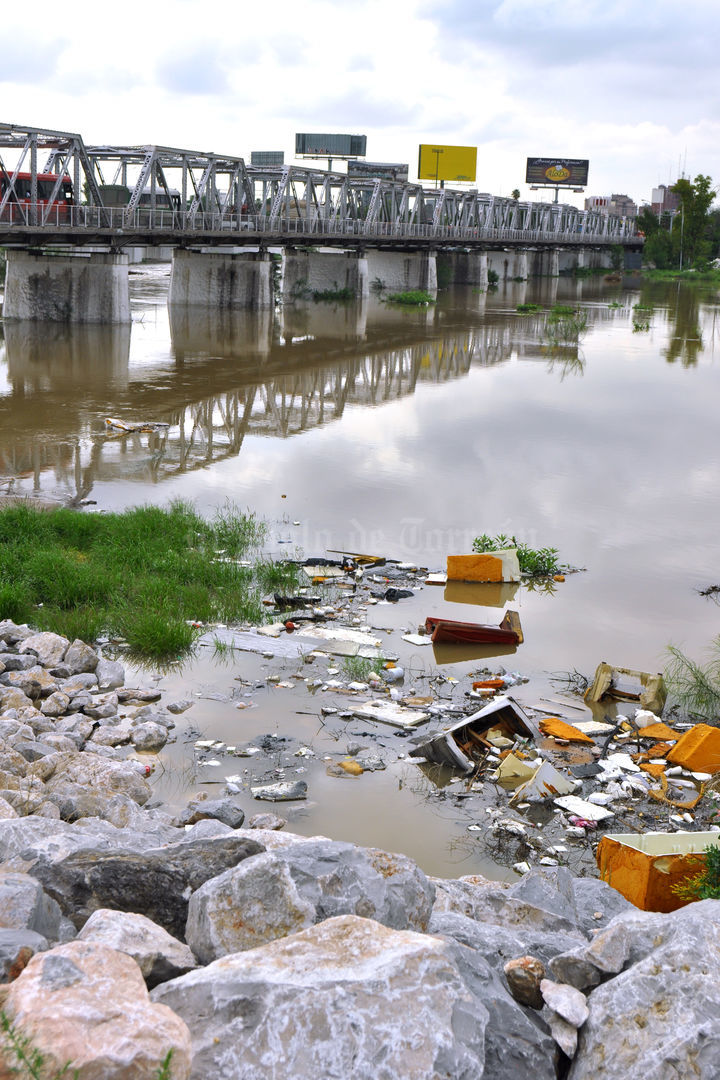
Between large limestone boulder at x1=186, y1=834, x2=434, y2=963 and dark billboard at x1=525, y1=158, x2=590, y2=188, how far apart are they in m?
147

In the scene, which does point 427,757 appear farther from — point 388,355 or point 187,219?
point 187,219

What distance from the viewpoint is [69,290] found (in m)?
38.0

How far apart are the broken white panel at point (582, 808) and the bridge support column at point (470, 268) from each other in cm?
7587

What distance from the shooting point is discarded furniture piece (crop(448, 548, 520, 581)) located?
1248 centimetres

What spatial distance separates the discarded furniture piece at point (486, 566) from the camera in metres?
12.5

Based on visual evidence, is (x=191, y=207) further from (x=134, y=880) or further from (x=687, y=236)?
(x=687, y=236)

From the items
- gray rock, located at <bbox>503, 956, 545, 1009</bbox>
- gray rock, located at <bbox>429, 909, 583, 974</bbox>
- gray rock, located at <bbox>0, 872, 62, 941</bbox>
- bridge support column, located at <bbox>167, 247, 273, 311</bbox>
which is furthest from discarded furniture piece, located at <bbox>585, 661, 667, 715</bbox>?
bridge support column, located at <bbox>167, 247, 273, 311</bbox>

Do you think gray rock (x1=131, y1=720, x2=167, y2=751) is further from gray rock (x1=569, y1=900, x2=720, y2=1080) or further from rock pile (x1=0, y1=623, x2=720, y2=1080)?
gray rock (x1=569, y1=900, x2=720, y2=1080)

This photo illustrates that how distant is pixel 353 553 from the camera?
13375 millimetres

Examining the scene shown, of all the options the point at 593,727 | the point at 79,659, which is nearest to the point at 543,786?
the point at 593,727

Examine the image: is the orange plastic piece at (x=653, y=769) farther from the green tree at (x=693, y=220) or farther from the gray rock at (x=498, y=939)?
the green tree at (x=693, y=220)

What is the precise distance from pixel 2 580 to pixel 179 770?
4114 mm

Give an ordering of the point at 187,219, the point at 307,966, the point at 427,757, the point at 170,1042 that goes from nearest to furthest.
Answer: the point at 170,1042 < the point at 307,966 < the point at 427,757 < the point at 187,219

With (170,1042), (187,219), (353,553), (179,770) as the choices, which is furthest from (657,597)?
(187,219)
